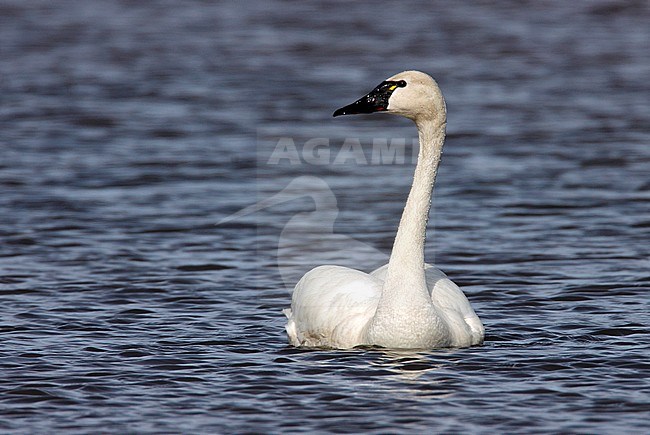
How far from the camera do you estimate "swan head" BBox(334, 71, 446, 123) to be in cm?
880

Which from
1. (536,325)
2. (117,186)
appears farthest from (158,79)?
(536,325)

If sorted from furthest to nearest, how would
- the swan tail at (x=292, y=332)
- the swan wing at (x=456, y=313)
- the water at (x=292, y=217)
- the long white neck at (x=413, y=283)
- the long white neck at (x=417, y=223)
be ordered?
the swan tail at (x=292, y=332)
the swan wing at (x=456, y=313)
the long white neck at (x=417, y=223)
the long white neck at (x=413, y=283)
the water at (x=292, y=217)

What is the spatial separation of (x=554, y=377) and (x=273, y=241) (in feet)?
15.8

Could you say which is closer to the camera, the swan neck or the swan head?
the swan neck

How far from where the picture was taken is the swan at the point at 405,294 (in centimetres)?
855

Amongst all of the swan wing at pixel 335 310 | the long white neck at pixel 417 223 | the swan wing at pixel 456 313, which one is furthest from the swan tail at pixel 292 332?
the swan wing at pixel 456 313

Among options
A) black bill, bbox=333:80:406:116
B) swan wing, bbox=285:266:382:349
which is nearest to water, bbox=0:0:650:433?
swan wing, bbox=285:266:382:349

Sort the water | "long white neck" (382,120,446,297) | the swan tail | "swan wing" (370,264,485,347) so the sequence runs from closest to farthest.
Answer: the water
"long white neck" (382,120,446,297)
"swan wing" (370,264,485,347)
the swan tail

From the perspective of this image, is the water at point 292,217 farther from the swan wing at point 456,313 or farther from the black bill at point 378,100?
the black bill at point 378,100

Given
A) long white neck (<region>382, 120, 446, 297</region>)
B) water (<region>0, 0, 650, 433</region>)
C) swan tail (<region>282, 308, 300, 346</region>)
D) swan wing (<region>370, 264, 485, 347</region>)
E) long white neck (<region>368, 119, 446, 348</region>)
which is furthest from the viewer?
swan tail (<region>282, 308, 300, 346</region>)

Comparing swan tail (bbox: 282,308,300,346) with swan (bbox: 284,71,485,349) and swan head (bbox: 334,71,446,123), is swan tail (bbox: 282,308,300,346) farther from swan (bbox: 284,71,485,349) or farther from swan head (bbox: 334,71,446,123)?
swan head (bbox: 334,71,446,123)

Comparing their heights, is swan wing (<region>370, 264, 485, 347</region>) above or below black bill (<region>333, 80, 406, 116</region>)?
below

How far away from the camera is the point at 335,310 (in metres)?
8.85

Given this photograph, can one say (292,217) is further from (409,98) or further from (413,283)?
(413,283)
